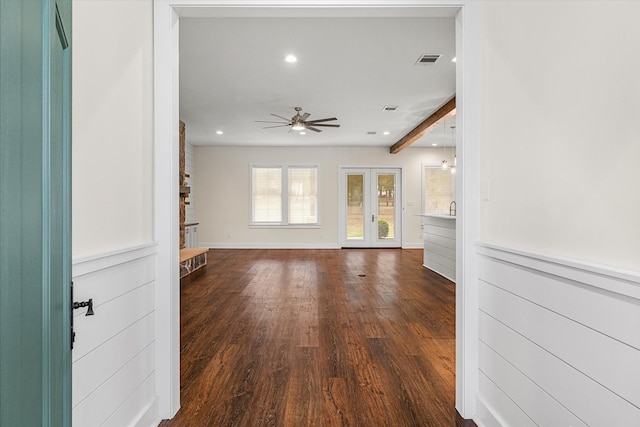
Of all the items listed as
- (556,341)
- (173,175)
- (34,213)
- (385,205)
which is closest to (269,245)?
(385,205)

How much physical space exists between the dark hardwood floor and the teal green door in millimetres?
1248

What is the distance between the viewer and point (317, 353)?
8.43ft

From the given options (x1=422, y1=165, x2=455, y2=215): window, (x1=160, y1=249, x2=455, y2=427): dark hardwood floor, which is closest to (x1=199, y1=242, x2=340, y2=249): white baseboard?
(x1=422, y1=165, x2=455, y2=215): window

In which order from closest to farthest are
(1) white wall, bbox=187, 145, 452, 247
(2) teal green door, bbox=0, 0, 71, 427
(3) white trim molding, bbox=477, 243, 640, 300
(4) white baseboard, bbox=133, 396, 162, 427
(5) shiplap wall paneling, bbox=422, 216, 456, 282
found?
(2) teal green door, bbox=0, 0, 71, 427 → (3) white trim molding, bbox=477, 243, 640, 300 → (4) white baseboard, bbox=133, 396, 162, 427 → (5) shiplap wall paneling, bbox=422, 216, 456, 282 → (1) white wall, bbox=187, 145, 452, 247

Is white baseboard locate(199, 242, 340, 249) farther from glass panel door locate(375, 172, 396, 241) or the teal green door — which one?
the teal green door

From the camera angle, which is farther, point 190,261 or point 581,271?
point 190,261

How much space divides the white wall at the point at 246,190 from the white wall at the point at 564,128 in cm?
758

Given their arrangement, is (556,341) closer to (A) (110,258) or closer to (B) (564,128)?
(B) (564,128)

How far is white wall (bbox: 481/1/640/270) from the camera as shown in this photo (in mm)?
987

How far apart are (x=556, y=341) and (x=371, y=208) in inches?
323

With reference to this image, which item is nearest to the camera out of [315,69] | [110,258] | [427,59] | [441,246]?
[110,258]

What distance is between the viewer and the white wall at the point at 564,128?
99cm

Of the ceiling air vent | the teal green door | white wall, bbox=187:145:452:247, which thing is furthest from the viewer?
white wall, bbox=187:145:452:247

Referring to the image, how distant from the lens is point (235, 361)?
8.01 feet
